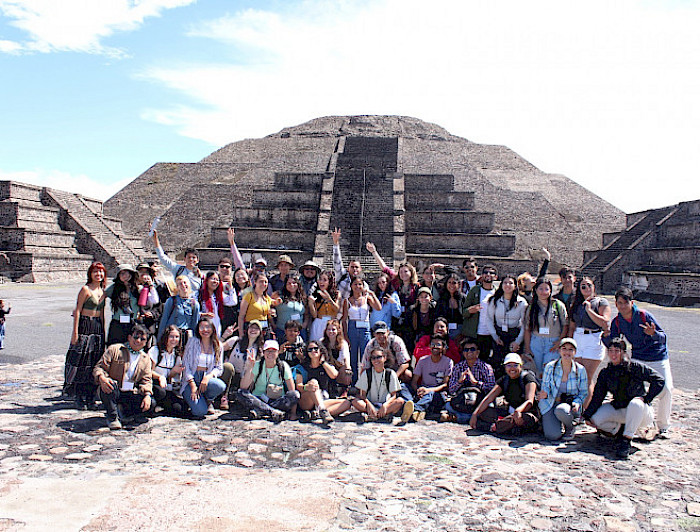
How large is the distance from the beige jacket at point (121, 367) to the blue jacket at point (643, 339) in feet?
15.4

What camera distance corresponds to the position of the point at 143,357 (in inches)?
229

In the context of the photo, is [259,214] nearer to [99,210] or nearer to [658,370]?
[99,210]

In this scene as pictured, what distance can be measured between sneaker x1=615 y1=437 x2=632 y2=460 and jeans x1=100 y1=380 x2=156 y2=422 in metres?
4.43

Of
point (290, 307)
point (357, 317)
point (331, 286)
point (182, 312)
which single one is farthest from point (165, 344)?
point (357, 317)

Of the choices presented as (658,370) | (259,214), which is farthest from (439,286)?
(259,214)

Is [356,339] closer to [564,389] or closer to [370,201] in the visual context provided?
[564,389]

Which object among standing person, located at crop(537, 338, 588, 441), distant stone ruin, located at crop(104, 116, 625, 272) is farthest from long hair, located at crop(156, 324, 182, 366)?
distant stone ruin, located at crop(104, 116, 625, 272)

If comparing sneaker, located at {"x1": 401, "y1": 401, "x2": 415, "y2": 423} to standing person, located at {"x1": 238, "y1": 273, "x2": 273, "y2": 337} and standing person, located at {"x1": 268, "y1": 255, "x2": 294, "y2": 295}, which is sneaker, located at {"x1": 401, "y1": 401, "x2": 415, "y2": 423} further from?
standing person, located at {"x1": 268, "y1": 255, "x2": 294, "y2": 295}

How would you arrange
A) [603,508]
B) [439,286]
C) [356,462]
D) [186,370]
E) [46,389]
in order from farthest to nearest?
[439,286], [46,389], [186,370], [356,462], [603,508]

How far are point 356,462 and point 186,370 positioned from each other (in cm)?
227

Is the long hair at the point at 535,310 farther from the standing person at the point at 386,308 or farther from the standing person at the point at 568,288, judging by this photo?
the standing person at the point at 386,308

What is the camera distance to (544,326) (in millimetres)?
6211

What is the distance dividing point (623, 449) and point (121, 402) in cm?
472

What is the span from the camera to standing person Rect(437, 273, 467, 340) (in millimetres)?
6879
